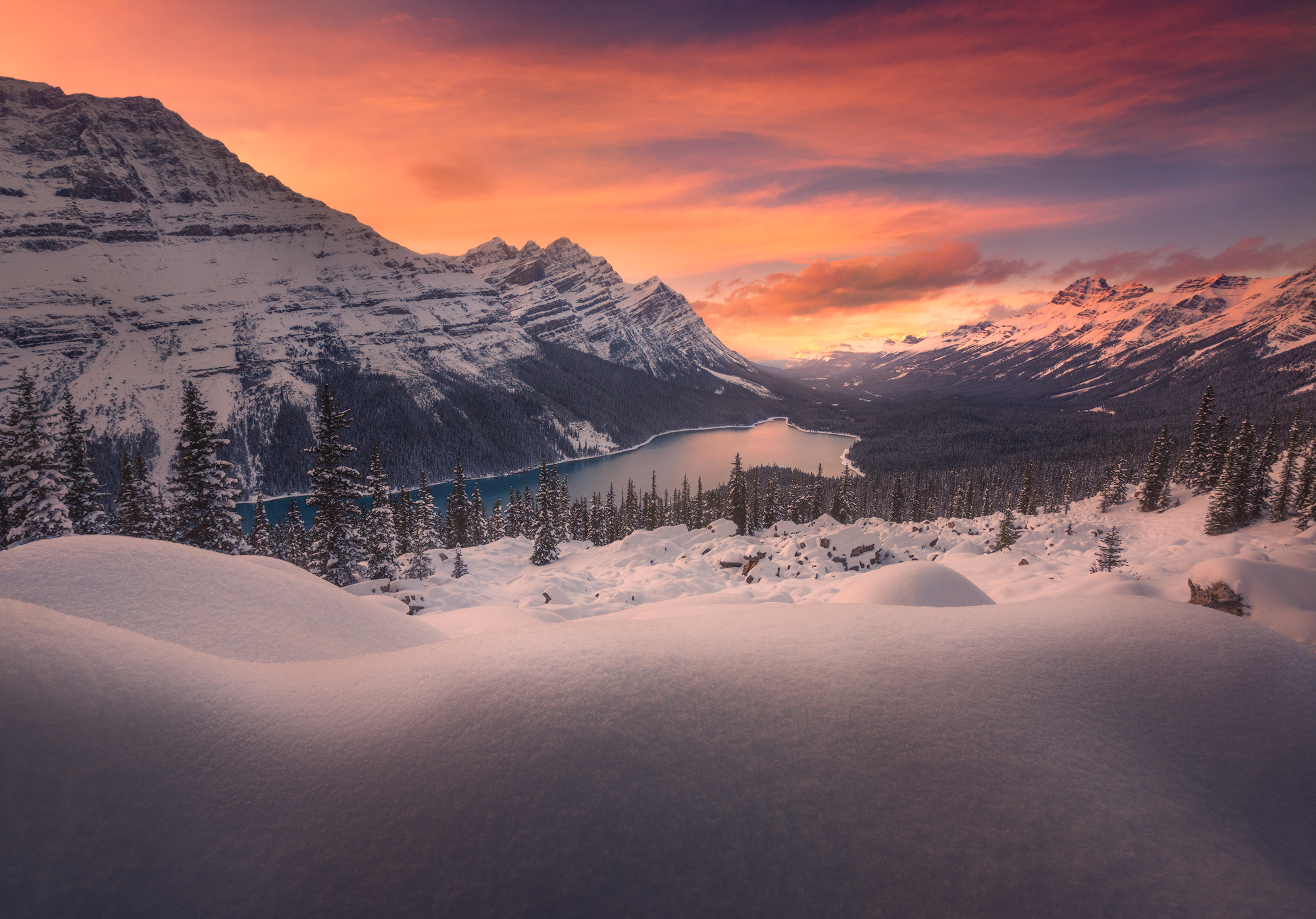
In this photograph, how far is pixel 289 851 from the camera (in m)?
2.79

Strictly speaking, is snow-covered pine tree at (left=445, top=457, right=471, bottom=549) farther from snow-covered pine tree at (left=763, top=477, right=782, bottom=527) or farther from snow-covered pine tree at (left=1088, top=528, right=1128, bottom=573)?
snow-covered pine tree at (left=1088, top=528, right=1128, bottom=573)

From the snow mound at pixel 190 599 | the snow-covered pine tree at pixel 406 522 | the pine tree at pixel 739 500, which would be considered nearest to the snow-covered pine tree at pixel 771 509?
the pine tree at pixel 739 500

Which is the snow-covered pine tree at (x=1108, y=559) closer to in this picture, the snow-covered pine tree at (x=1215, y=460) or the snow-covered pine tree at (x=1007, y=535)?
the snow-covered pine tree at (x=1007, y=535)

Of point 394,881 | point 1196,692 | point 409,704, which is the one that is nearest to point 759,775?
point 394,881

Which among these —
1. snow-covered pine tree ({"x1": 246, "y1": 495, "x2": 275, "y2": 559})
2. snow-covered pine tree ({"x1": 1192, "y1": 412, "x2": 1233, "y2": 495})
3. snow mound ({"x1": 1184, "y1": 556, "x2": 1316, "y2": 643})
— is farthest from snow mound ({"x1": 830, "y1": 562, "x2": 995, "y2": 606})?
snow-covered pine tree ({"x1": 1192, "y1": 412, "x2": 1233, "y2": 495})

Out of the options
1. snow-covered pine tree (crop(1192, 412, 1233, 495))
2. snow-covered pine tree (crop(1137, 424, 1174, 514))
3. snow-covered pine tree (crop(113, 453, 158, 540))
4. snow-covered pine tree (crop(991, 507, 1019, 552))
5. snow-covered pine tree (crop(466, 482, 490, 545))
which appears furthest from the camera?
snow-covered pine tree (crop(466, 482, 490, 545))

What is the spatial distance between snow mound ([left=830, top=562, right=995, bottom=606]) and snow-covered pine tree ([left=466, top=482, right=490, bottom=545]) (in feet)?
187

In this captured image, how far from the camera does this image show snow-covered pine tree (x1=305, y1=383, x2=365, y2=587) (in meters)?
23.9

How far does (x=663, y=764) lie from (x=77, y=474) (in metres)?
38.5

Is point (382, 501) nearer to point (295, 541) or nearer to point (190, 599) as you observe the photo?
point (190, 599)


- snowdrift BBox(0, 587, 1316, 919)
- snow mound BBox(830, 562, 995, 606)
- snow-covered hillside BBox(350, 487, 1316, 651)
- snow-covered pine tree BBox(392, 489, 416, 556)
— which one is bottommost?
snow-covered pine tree BBox(392, 489, 416, 556)

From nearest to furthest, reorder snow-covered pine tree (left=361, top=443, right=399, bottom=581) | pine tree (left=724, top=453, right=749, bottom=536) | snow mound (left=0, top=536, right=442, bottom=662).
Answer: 1. snow mound (left=0, top=536, right=442, bottom=662)
2. snow-covered pine tree (left=361, top=443, right=399, bottom=581)
3. pine tree (left=724, top=453, right=749, bottom=536)

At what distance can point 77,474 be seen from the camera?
25625mm

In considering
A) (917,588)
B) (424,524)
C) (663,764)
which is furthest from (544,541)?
(663,764)
